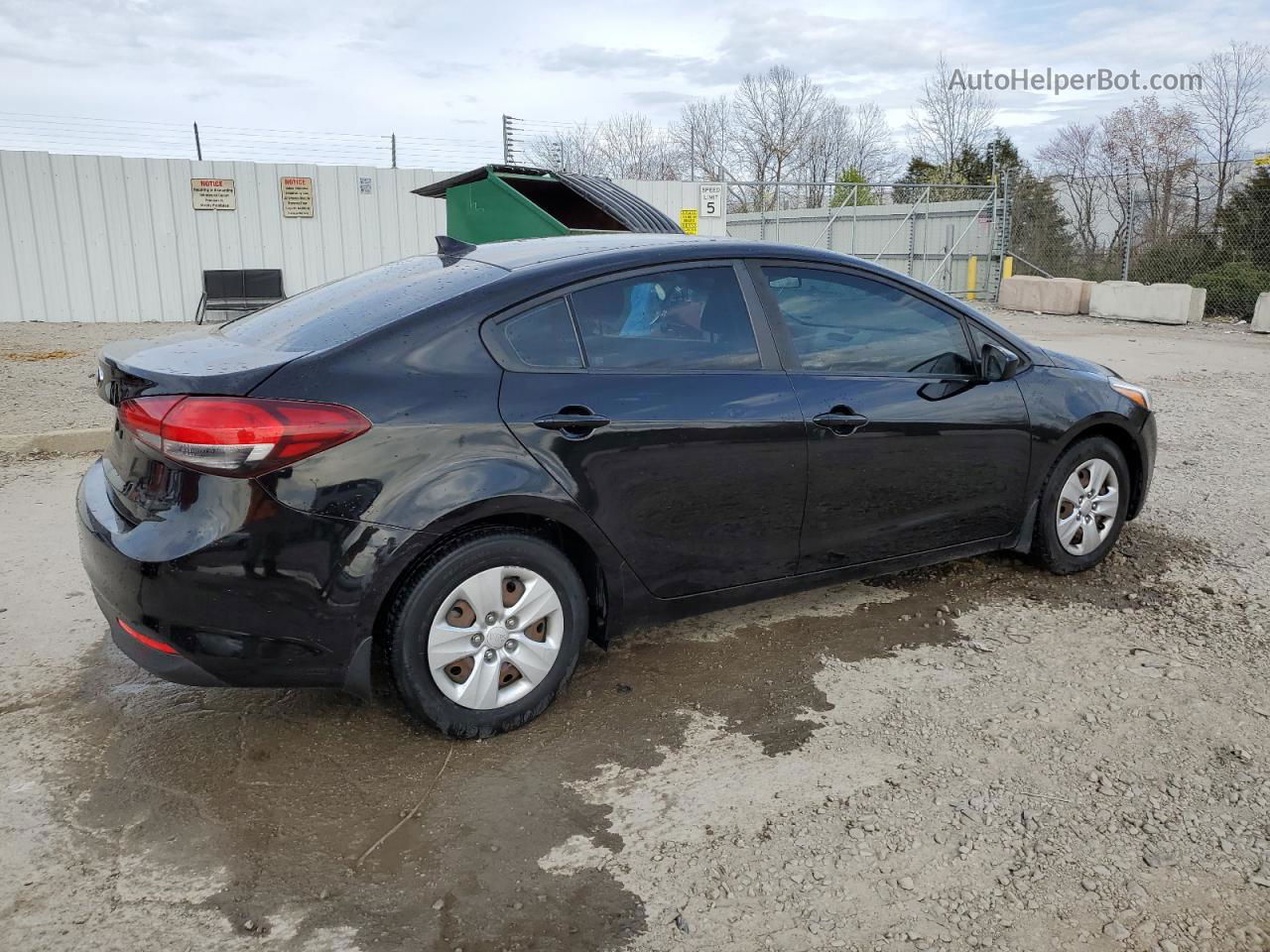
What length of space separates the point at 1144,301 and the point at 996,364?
1574cm

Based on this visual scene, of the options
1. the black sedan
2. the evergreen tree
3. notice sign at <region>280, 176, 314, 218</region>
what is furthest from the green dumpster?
the evergreen tree

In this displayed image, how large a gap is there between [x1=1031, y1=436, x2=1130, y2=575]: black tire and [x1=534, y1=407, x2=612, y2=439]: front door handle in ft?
7.35

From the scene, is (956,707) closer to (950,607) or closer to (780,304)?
(950,607)

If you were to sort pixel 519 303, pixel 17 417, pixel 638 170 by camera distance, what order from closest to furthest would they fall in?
pixel 519 303, pixel 17 417, pixel 638 170

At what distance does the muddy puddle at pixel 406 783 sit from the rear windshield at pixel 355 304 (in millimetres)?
1237

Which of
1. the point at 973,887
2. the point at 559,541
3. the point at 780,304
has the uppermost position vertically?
the point at 780,304

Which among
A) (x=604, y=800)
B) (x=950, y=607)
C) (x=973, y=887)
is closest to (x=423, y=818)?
(x=604, y=800)

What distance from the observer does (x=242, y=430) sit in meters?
2.77

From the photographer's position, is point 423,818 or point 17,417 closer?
point 423,818

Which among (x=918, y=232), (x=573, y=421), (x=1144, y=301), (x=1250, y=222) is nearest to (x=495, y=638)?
(x=573, y=421)

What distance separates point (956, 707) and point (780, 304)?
5.02ft

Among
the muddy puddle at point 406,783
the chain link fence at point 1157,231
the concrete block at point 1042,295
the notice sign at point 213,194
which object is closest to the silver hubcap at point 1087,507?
the muddy puddle at point 406,783

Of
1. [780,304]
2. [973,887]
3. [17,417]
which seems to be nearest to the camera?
[973,887]

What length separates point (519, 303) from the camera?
3238 mm
